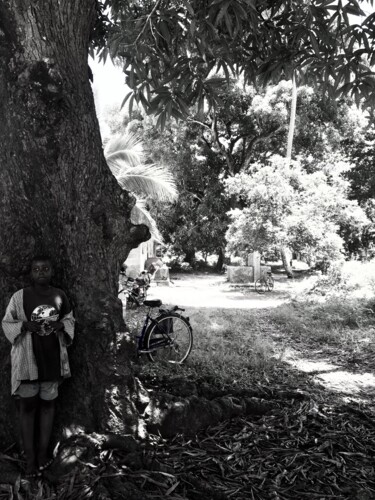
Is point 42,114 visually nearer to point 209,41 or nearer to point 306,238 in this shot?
point 209,41

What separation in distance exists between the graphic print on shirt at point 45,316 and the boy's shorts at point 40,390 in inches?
13.8

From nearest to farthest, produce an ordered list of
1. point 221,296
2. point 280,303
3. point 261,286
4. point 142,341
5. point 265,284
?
point 142,341 → point 280,303 → point 221,296 → point 265,284 → point 261,286

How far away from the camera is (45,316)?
10.3ft

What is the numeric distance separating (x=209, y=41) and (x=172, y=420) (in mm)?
3300

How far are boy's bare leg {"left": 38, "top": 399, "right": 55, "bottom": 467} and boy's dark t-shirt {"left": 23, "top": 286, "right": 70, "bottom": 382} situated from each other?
0.20m

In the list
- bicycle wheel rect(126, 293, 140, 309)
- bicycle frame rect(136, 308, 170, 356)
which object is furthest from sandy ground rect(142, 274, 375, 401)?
bicycle frame rect(136, 308, 170, 356)

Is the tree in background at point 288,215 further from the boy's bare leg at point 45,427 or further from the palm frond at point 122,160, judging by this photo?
the boy's bare leg at point 45,427

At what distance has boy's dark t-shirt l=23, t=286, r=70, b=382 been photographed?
121 inches

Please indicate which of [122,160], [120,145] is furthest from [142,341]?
[120,145]

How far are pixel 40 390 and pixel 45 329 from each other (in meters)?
0.43

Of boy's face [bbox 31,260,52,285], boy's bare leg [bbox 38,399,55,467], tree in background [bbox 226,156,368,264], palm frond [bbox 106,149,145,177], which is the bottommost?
boy's bare leg [bbox 38,399,55,467]

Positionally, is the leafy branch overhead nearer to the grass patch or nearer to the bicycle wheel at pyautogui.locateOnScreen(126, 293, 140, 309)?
the grass patch

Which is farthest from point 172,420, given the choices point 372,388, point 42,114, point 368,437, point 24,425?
point 372,388

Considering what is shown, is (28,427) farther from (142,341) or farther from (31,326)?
(142,341)
